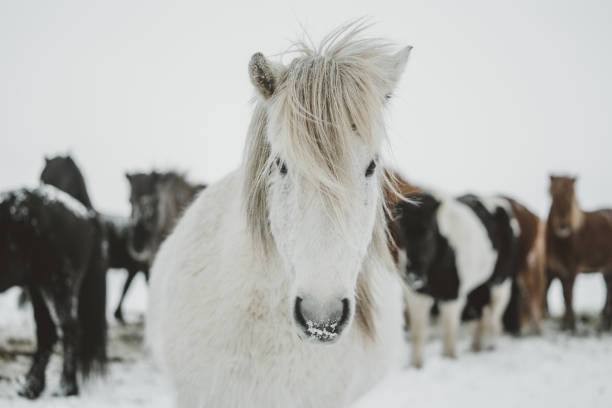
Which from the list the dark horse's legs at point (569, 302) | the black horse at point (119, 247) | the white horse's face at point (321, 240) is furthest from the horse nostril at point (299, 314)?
the black horse at point (119, 247)

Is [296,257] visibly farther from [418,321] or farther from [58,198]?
[418,321]

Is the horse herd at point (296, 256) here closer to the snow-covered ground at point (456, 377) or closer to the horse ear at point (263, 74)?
the horse ear at point (263, 74)

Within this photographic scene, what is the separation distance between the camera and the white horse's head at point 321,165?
4.43ft

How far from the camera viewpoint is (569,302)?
A: 7348mm

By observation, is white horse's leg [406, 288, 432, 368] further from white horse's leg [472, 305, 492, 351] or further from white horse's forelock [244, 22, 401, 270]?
white horse's forelock [244, 22, 401, 270]

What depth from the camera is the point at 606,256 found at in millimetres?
7598

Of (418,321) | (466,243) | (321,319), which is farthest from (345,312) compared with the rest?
(466,243)

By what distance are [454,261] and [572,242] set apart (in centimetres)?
331

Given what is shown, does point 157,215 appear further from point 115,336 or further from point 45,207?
point 45,207

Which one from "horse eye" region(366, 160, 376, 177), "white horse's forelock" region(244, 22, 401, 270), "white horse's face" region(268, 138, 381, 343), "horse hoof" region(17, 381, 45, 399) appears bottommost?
"horse hoof" region(17, 381, 45, 399)

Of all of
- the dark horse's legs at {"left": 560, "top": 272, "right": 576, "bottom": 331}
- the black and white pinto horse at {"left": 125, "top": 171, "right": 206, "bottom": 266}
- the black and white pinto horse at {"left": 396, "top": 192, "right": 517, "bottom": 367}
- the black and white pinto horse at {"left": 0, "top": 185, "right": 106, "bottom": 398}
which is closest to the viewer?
the black and white pinto horse at {"left": 0, "top": 185, "right": 106, "bottom": 398}

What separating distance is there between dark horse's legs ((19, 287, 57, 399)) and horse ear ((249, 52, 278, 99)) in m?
3.28

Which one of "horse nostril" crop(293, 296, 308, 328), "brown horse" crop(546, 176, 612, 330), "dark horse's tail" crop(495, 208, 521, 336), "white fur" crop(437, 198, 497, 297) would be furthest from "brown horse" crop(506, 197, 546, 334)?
"horse nostril" crop(293, 296, 308, 328)

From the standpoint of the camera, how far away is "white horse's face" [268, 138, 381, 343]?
1.32 metres
